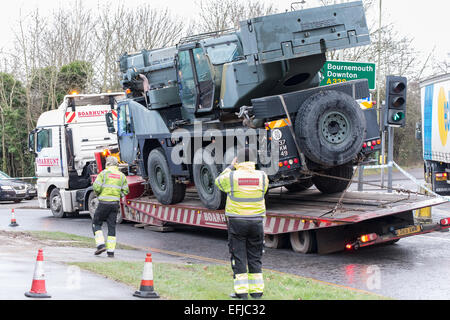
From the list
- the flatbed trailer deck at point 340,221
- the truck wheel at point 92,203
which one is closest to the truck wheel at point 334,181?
the flatbed trailer deck at point 340,221

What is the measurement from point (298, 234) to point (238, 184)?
425 cm

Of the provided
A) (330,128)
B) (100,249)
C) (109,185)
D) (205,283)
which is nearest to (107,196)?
(109,185)

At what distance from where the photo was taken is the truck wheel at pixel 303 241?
1167 cm

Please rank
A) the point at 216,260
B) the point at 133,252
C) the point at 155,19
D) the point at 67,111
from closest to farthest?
the point at 216,260, the point at 133,252, the point at 67,111, the point at 155,19

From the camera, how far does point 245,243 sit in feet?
26.5

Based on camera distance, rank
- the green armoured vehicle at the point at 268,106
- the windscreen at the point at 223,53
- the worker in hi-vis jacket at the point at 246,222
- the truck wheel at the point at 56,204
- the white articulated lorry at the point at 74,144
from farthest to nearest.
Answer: the truck wheel at the point at 56,204 → the white articulated lorry at the point at 74,144 → the windscreen at the point at 223,53 → the green armoured vehicle at the point at 268,106 → the worker in hi-vis jacket at the point at 246,222

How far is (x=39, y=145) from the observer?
20125 mm

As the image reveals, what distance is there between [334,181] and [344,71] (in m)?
3.32

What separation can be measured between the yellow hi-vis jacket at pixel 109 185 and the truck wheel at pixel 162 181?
8.84 ft

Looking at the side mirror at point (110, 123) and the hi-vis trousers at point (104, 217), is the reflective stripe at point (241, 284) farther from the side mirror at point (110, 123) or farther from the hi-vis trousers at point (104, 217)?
Answer: the side mirror at point (110, 123)


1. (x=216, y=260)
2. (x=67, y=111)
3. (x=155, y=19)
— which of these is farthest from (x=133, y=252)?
(x=155, y=19)

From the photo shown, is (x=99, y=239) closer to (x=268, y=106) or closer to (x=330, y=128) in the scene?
(x=268, y=106)

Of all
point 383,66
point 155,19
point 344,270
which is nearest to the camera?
point 344,270
